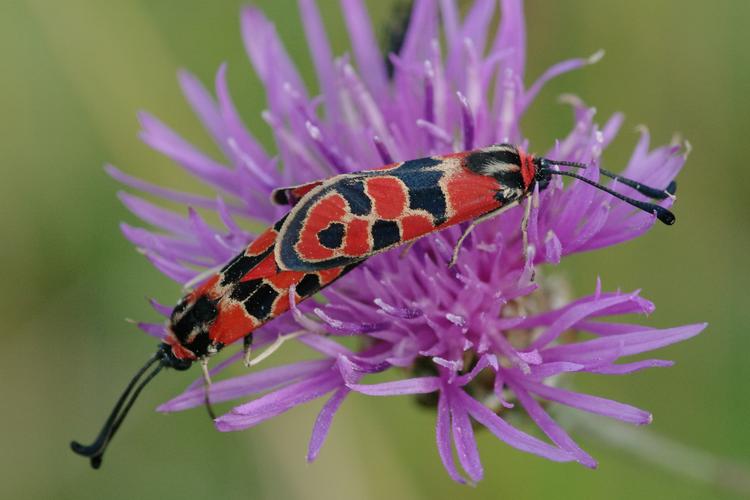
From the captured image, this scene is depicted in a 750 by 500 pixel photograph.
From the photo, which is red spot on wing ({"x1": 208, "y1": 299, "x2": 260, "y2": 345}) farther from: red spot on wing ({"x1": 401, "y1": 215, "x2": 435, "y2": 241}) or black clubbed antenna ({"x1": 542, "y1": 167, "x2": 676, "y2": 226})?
black clubbed antenna ({"x1": 542, "y1": 167, "x2": 676, "y2": 226})

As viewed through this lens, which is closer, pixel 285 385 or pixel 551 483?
pixel 285 385

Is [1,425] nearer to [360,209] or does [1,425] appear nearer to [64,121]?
[64,121]

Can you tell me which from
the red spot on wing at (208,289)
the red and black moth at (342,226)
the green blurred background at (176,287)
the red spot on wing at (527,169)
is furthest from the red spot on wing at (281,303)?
the green blurred background at (176,287)

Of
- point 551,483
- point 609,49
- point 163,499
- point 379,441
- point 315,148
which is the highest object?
point 315,148

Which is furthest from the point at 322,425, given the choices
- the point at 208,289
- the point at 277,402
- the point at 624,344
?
the point at 624,344

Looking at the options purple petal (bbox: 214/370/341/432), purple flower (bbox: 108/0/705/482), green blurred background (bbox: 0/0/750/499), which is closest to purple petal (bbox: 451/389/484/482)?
purple flower (bbox: 108/0/705/482)

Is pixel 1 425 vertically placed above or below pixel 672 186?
below

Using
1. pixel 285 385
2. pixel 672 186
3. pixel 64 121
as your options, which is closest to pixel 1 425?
pixel 64 121
